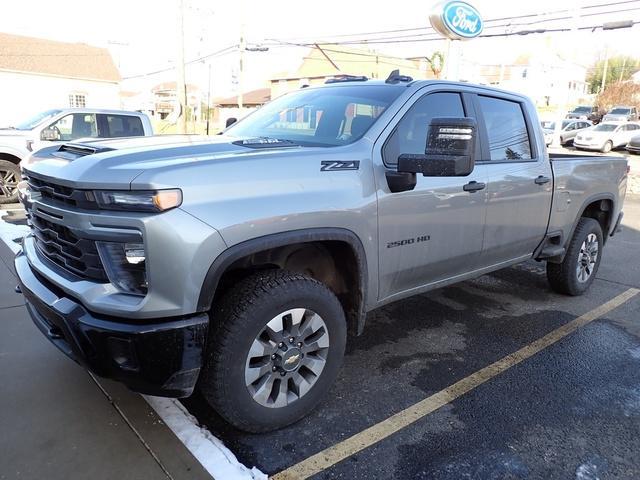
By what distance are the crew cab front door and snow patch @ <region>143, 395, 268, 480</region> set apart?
4.23 ft

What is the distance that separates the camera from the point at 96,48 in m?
49.8

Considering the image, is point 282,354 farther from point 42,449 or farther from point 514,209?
point 514,209

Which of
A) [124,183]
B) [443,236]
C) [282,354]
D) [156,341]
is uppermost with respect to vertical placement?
[124,183]

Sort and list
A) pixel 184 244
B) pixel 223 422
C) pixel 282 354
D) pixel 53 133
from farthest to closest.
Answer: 1. pixel 53 133
2. pixel 223 422
3. pixel 282 354
4. pixel 184 244

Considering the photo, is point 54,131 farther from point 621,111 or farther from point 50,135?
point 621,111

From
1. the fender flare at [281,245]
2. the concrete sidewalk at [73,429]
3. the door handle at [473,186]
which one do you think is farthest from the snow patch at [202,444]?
the door handle at [473,186]

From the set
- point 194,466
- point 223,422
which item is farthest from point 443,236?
point 194,466

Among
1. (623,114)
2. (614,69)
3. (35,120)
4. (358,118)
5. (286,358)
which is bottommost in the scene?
(286,358)

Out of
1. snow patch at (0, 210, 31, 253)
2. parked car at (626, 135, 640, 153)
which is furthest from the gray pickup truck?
parked car at (626, 135, 640, 153)

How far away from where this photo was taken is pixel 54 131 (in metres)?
8.91

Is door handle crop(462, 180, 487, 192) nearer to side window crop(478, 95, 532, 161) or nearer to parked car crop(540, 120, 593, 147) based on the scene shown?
side window crop(478, 95, 532, 161)

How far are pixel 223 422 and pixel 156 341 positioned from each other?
2.99 ft

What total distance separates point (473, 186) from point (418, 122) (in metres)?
0.62

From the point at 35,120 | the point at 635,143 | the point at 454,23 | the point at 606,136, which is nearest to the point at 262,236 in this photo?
the point at 35,120
